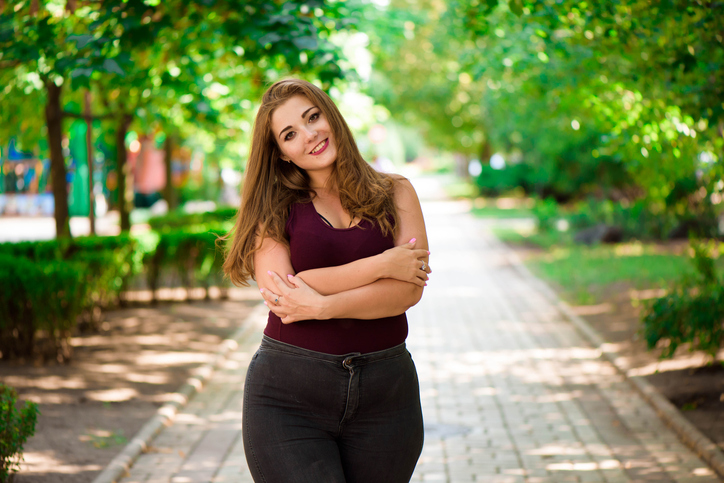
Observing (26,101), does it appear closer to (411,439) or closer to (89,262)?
(89,262)

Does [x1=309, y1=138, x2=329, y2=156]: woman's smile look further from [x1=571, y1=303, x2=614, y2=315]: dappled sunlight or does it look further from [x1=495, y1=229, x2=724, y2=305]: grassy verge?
[x1=571, y1=303, x2=614, y2=315]: dappled sunlight

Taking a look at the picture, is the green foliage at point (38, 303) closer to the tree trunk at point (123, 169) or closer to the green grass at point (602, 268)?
the tree trunk at point (123, 169)

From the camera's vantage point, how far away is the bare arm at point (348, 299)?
8.09ft

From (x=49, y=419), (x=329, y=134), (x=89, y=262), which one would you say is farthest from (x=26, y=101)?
(x=329, y=134)

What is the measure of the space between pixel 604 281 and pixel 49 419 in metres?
9.95

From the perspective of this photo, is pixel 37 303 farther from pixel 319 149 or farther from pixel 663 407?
pixel 663 407

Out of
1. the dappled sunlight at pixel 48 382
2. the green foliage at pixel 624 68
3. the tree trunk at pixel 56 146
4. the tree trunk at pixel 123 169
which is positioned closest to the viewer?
the green foliage at pixel 624 68

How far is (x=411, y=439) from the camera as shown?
102 inches

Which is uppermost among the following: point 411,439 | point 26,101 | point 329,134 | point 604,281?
point 26,101

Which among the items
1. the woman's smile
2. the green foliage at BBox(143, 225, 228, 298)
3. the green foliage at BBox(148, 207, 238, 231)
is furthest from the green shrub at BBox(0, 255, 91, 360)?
the green foliage at BBox(148, 207, 238, 231)

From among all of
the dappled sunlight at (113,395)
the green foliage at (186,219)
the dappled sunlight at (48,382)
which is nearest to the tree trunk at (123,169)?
the green foliage at (186,219)

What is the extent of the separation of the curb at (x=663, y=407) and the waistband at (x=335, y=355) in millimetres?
3374

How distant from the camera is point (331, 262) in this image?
8.52ft

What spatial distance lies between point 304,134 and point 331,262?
462mm
